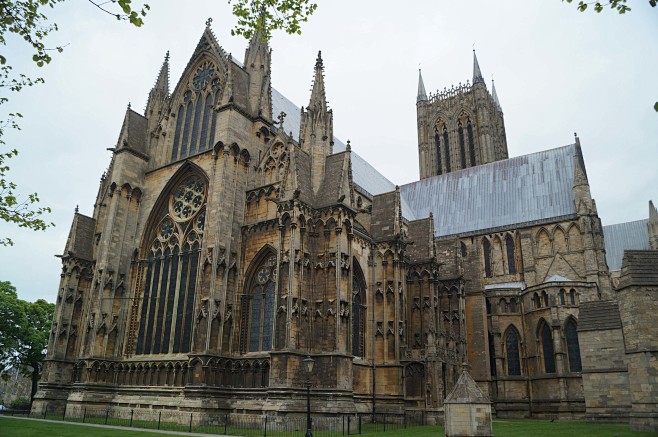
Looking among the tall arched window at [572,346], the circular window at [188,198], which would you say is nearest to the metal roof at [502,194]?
the tall arched window at [572,346]

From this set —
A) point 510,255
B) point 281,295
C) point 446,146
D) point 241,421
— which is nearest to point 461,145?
point 446,146

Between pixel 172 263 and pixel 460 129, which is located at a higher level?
pixel 460 129

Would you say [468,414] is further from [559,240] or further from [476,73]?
[476,73]

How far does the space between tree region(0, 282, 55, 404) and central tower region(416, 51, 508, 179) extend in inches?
1798

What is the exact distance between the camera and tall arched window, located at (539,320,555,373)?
37.2 m

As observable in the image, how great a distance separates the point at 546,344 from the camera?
37.9 m

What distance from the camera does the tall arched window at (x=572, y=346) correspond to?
35625mm

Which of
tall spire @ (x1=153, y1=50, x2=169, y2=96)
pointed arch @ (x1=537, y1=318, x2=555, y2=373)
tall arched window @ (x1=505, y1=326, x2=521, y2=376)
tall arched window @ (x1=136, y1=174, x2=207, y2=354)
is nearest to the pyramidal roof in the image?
tall arched window @ (x1=136, y1=174, x2=207, y2=354)

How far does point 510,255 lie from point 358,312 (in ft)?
74.0

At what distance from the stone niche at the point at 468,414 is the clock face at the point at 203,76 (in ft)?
76.0

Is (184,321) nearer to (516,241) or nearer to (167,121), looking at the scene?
(167,121)

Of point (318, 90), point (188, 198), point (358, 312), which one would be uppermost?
point (318, 90)

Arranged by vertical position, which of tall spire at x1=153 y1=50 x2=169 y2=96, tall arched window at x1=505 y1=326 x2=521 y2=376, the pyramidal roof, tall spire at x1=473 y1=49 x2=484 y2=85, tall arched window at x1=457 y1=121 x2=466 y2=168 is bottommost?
the pyramidal roof

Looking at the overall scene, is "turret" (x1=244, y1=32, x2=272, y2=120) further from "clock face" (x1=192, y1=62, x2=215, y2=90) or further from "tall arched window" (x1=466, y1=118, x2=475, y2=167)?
"tall arched window" (x1=466, y1=118, x2=475, y2=167)
